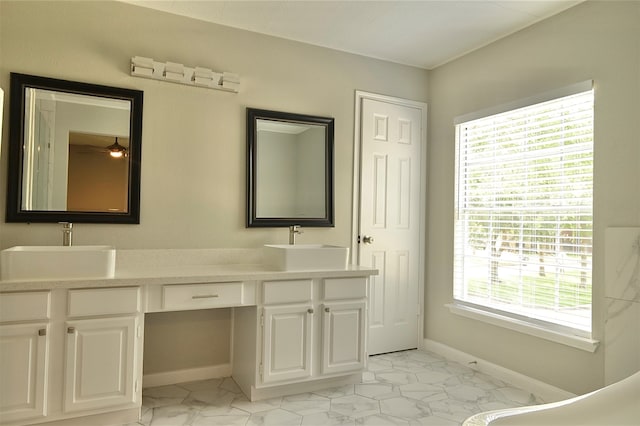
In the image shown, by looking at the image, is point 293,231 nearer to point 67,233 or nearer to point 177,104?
point 177,104

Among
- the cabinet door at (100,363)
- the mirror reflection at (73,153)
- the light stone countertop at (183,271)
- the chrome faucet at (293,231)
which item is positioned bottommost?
the cabinet door at (100,363)

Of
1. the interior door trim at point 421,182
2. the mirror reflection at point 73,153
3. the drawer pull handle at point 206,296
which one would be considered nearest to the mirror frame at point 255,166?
the interior door trim at point 421,182

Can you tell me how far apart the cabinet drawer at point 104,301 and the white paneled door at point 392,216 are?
1.86 m

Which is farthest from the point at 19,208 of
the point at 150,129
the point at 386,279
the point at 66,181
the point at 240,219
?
the point at 386,279

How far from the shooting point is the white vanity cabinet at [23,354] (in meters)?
2.08

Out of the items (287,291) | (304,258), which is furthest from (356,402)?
(304,258)

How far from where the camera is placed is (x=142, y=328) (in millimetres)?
2400

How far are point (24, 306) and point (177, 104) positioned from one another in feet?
5.10

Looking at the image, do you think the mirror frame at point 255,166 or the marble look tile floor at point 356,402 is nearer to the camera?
the marble look tile floor at point 356,402

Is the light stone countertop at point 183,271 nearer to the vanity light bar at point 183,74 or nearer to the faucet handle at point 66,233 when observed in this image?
the faucet handle at point 66,233

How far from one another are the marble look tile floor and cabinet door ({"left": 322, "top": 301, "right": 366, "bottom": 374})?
18 centimetres

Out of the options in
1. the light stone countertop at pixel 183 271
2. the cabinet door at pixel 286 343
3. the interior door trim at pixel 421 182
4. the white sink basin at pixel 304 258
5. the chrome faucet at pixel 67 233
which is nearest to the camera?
the light stone countertop at pixel 183 271

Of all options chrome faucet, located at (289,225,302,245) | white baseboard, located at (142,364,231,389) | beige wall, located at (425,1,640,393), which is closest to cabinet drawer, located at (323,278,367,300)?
chrome faucet, located at (289,225,302,245)

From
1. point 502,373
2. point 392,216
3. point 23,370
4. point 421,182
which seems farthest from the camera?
point 421,182
